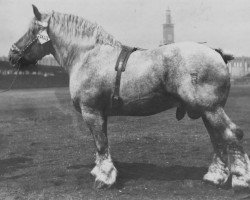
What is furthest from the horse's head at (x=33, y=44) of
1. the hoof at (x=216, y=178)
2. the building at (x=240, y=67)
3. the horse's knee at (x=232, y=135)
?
the building at (x=240, y=67)

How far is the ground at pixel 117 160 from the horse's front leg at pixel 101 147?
0.16 metres

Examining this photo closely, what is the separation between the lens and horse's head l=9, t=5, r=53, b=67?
580cm

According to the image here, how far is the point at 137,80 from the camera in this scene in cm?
514

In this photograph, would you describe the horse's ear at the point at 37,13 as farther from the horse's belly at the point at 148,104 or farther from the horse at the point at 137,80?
the horse's belly at the point at 148,104

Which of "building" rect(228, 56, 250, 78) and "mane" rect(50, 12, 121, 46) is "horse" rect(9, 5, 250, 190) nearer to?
"mane" rect(50, 12, 121, 46)

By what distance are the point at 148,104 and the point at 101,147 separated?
3.12ft

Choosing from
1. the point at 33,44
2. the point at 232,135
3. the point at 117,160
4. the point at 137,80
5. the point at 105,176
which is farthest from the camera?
the point at 117,160

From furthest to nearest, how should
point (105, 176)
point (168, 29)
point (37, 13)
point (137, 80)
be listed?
point (168, 29)
point (37, 13)
point (105, 176)
point (137, 80)

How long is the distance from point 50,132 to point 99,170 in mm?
5556

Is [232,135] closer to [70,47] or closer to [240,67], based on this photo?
[70,47]

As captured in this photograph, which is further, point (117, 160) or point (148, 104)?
point (117, 160)

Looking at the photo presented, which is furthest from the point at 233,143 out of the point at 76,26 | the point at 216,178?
the point at 76,26

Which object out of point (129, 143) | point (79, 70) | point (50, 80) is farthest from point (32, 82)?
point (79, 70)

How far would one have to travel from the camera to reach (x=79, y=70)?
5.51m
